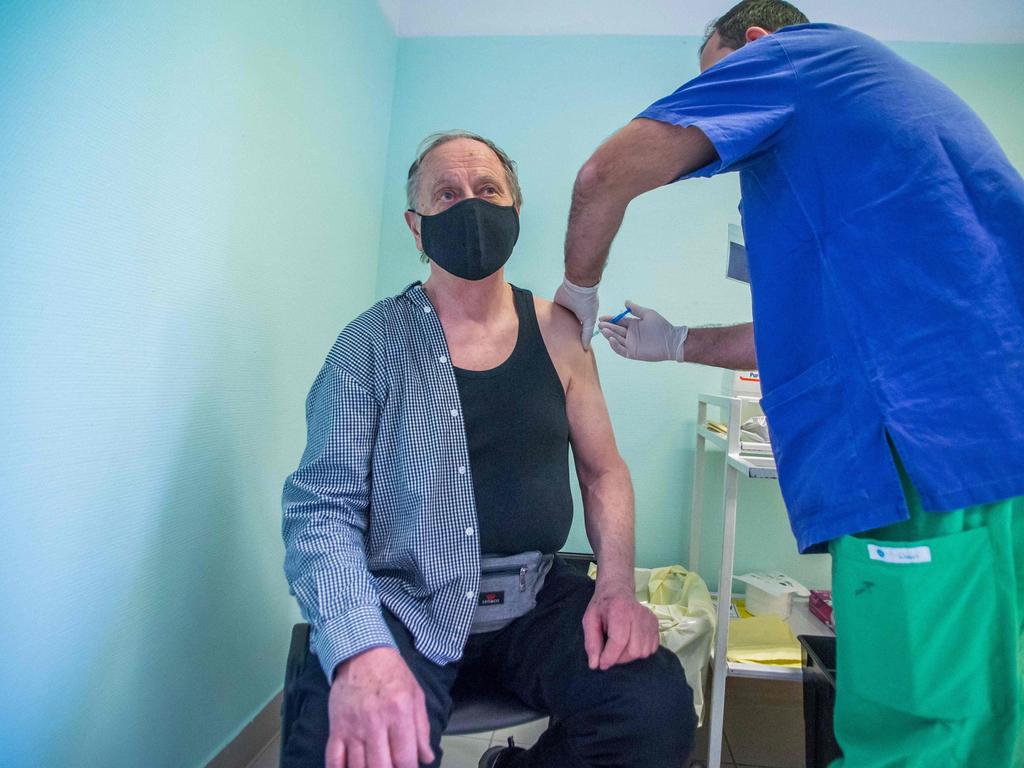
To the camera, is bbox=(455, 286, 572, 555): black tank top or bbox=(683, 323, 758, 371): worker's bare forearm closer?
bbox=(455, 286, 572, 555): black tank top

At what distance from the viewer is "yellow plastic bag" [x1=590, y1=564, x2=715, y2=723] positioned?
4.48 feet

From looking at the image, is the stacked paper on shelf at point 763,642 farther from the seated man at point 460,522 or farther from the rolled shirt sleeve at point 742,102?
the rolled shirt sleeve at point 742,102

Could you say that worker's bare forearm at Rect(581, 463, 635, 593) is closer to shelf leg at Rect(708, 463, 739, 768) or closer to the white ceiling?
shelf leg at Rect(708, 463, 739, 768)

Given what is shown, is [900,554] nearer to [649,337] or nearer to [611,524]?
[611,524]

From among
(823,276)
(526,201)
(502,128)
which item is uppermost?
(502,128)

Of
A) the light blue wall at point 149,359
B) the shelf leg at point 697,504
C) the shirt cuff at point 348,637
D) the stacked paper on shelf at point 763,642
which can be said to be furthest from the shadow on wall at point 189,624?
the shelf leg at point 697,504

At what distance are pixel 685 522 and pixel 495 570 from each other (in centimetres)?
115

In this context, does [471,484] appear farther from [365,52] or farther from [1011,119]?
[1011,119]

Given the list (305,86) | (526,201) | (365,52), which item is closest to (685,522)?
(526,201)

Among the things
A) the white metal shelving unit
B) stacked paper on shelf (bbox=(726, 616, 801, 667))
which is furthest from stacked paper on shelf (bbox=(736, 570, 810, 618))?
the white metal shelving unit

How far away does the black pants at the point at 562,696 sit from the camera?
0.82 m

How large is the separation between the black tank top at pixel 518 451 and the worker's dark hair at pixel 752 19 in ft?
2.20

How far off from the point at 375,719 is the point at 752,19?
4.12ft

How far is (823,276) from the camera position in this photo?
2.44ft
